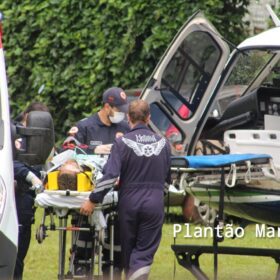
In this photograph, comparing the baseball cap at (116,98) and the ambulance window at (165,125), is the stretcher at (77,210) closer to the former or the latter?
the baseball cap at (116,98)

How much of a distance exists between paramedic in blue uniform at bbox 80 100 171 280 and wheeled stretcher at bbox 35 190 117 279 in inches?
7.3

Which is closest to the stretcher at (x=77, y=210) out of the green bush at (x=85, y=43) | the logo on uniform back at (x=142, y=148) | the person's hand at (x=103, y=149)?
the person's hand at (x=103, y=149)

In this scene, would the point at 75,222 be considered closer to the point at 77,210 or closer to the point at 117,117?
the point at 77,210

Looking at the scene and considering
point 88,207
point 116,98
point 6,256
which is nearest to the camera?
point 6,256

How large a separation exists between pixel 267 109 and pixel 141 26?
5.27m

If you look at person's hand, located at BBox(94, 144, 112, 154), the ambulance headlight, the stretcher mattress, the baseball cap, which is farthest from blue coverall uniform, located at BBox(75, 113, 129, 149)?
the ambulance headlight

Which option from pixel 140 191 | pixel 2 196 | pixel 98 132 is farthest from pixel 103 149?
pixel 2 196

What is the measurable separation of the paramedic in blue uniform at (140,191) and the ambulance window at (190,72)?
2245 millimetres

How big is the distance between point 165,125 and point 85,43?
539 cm

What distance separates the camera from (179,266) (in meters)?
13.3

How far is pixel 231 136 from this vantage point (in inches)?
485

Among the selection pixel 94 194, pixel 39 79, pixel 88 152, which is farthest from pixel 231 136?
pixel 39 79

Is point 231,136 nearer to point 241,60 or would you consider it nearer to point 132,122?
point 241,60

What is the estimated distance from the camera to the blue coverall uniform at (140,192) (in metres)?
10.6
